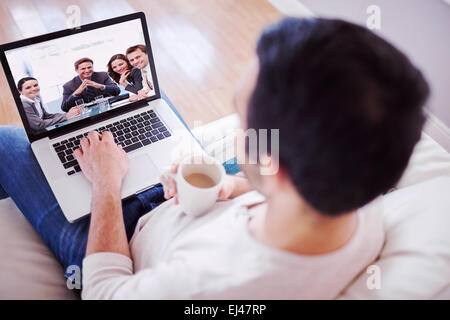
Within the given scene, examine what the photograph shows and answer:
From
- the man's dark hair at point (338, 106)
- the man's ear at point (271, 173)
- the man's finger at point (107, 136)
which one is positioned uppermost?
the man's dark hair at point (338, 106)

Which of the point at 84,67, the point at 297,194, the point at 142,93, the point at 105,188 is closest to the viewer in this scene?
the point at 297,194

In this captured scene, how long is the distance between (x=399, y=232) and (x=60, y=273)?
0.78 m

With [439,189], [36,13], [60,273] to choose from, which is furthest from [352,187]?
[36,13]

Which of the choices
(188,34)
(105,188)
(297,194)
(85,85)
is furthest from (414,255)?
(188,34)

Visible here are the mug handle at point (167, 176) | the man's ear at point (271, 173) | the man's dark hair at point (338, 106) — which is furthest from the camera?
the mug handle at point (167, 176)

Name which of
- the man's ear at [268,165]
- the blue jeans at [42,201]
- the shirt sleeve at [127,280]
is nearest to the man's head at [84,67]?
the blue jeans at [42,201]

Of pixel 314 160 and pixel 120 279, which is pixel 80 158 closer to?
pixel 120 279

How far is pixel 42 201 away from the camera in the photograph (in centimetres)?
94

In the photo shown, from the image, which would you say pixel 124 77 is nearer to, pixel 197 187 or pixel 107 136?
pixel 107 136

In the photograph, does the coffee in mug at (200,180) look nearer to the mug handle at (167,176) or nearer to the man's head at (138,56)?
the mug handle at (167,176)

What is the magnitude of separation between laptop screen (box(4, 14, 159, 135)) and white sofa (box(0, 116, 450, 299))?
298 millimetres

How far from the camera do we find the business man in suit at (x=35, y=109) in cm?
91

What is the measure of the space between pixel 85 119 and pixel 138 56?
0.79 ft

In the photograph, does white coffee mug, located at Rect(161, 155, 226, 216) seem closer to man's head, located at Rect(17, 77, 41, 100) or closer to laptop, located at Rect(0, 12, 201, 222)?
laptop, located at Rect(0, 12, 201, 222)
